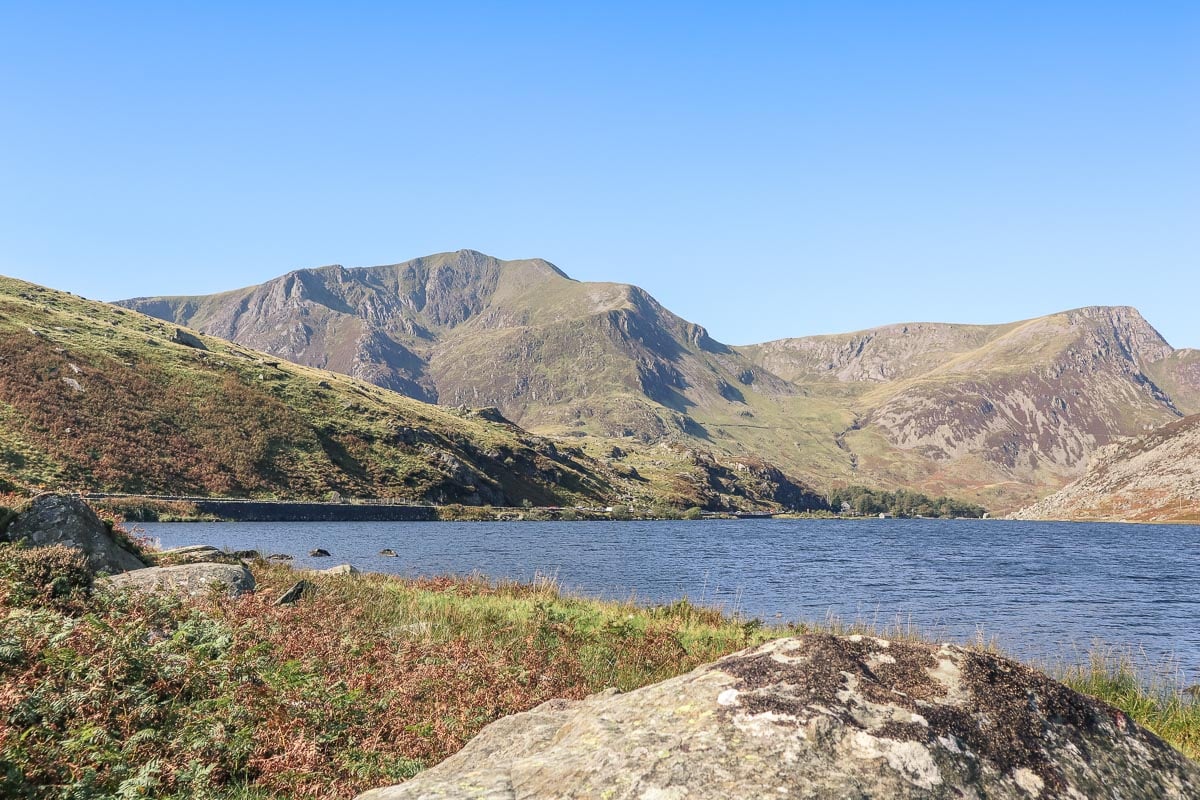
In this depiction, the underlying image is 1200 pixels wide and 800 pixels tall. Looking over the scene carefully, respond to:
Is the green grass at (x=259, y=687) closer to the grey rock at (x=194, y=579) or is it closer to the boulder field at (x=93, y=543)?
the grey rock at (x=194, y=579)

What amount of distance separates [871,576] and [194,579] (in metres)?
55.0

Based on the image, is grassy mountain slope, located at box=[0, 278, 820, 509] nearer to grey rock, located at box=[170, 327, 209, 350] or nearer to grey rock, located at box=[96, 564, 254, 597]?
grey rock, located at box=[170, 327, 209, 350]

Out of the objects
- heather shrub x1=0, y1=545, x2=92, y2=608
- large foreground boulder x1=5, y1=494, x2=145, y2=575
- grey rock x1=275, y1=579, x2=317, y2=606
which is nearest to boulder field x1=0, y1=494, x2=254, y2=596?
large foreground boulder x1=5, y1=494, x2=145, y2=575

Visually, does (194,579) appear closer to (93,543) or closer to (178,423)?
(93,543)

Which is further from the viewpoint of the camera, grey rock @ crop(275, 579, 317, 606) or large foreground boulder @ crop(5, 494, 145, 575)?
large foreground boulder @ crop(5, 494, 145, 575)

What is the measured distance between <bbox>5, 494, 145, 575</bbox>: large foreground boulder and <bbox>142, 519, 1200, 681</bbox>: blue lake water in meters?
18.6

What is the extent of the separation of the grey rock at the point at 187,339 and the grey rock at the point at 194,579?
179882 millimetres

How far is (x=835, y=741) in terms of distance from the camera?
5.15 metres

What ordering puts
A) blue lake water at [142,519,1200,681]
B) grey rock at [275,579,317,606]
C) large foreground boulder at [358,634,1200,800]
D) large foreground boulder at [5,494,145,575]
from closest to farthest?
large foreground boulder at [358,634,1200,800], grey rock at [275,579,317,606], large foreground boulder at [5,494,145,575], blue lake water at [142,519,1200,681]

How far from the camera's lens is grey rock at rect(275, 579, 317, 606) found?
1802 cm

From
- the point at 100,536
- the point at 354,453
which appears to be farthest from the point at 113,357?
the point at 100,536

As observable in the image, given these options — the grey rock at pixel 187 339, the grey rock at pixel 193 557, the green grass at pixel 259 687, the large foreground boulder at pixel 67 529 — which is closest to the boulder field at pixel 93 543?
the large foreground boulder at pixel 67 529

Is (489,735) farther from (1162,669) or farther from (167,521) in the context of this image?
(167,521)

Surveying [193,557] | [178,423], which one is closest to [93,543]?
[193,557]
